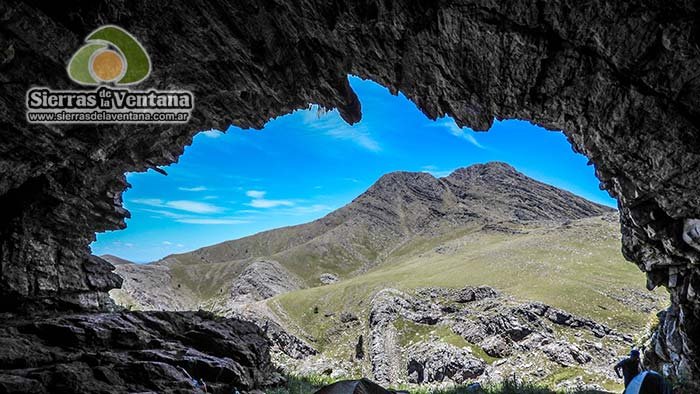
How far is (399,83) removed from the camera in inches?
836

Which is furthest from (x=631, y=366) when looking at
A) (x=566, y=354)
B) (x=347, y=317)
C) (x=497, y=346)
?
(x=347, y=317)

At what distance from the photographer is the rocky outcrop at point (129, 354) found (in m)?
13.6

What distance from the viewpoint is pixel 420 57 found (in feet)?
60.5

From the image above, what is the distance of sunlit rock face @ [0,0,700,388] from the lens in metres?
14.3

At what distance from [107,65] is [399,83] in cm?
1658

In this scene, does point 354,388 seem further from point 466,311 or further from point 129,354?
point 466,311

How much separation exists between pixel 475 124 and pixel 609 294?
78141mm

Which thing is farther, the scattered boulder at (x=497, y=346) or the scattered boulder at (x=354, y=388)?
the scattered boulder at (x=497, y=346)

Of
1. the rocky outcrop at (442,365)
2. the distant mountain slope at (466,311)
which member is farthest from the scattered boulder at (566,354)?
the rocky outcrop at (442,365)

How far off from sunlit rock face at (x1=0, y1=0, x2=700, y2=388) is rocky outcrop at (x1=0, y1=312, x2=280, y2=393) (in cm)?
814

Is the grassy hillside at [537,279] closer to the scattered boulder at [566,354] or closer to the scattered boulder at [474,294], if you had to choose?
the scattered boulder at [474,294]

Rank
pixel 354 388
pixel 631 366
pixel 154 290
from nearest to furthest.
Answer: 1. pixel 354 388
2. pixel 631 366
3. pixel 154 290

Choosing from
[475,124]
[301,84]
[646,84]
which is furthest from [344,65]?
[646,84]

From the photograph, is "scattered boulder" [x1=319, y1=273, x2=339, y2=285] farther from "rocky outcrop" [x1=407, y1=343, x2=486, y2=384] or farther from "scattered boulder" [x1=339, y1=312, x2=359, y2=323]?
"rocky outcrop" [x1=407, y1=343, x2=486, y2=384]
